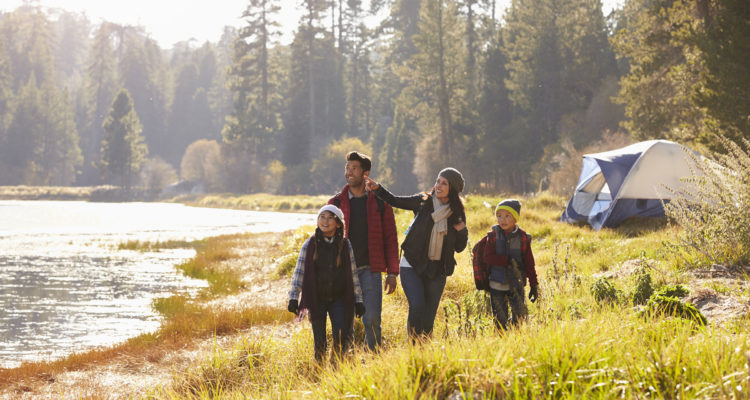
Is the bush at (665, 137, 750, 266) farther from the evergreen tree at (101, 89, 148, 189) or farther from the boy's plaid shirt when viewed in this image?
the evergreen tree at (101, 89, 148, 189)

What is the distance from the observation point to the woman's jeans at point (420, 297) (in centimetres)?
527

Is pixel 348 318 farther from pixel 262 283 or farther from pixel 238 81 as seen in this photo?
pixel 238 81

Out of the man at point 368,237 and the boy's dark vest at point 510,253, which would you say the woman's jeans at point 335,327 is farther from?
the boy's dark vest at point 510,253

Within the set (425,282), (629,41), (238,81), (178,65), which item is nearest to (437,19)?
(629,41)

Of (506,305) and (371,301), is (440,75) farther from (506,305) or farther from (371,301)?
(371,301)

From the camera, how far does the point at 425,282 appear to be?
211 inches

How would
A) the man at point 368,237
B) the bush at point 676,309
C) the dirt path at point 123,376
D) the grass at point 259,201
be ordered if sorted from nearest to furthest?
the bush at point 676,309 < the man at point 368,237 < the dirt path at point 123,376 < the grass at point 259,201

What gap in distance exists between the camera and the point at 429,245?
5.30m

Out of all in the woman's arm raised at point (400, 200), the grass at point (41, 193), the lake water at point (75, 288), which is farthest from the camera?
the grass at point (41, 193)

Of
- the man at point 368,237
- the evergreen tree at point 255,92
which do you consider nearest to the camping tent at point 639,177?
the man at point 368,237

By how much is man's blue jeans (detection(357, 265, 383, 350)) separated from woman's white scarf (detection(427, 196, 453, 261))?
54 cm

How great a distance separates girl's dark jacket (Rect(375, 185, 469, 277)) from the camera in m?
5.26

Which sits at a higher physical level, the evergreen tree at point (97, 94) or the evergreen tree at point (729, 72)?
the evergreen tree at point (97, 94)

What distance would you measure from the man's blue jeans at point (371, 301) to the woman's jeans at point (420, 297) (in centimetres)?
25
